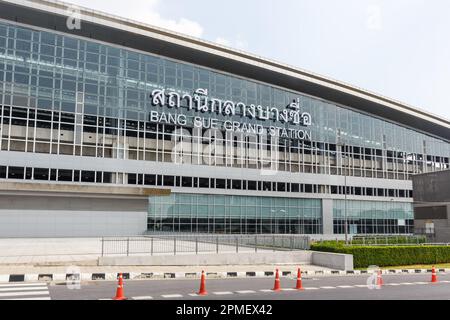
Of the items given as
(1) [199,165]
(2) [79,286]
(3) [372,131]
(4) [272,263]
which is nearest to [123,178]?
(1) [199,165]

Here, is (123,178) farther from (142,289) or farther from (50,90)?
(142,289)

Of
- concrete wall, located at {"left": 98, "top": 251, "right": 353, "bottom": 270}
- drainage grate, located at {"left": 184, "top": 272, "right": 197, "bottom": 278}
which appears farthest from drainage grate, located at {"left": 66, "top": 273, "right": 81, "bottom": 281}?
drainage grate, located at {"left": 184, "top": 272, "right": 197, "bottom": 278}

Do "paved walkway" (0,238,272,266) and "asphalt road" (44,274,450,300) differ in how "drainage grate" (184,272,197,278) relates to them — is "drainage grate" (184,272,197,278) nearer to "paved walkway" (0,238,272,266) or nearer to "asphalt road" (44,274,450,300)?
"asphalt road" (44,274,450,300)

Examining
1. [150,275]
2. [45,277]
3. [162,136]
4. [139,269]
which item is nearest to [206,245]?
[139,269]

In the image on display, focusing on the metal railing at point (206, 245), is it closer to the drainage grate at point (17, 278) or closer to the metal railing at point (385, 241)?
the drainage grate at point (17, 278)

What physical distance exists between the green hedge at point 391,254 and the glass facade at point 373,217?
33.8 meters

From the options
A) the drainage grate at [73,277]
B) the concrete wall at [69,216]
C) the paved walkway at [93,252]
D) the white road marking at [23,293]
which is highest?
the concrete wall at [69,216]

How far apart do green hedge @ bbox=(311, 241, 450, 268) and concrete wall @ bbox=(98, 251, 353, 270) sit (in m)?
1.52

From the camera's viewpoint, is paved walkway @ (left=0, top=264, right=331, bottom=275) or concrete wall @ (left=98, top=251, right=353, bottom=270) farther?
concrete wall @ (left=98, top=251, right=353, bottom=270)

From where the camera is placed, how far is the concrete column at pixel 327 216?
67644 millimetres

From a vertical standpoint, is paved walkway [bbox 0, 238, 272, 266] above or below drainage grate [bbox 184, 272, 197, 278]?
above

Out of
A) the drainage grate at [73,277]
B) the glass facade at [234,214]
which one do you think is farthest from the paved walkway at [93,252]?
the glass facade at [234,214]

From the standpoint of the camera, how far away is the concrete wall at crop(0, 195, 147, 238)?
4888 cm
